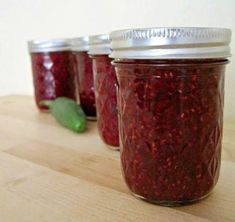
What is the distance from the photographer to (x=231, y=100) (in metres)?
0.70

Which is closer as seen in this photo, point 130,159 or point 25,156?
point 130,159

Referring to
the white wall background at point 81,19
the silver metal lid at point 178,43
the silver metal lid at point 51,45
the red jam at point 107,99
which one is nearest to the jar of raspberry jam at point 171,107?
the silver metal lid at point 178,43

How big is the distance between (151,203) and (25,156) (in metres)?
0.26

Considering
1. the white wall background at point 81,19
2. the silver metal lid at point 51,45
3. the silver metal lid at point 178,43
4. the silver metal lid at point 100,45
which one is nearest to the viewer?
the silver metal lid at point 178,43

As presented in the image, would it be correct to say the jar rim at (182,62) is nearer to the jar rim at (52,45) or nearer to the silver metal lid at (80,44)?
the silver metal lid at (80,44)

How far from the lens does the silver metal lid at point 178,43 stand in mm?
320

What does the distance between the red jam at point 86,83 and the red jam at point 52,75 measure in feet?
A: 0.29

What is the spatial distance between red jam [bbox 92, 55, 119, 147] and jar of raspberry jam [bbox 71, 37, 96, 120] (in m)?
0.17

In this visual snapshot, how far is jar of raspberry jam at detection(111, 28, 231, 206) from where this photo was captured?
1.07ft

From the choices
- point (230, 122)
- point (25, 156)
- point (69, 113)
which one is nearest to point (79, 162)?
point (25, 156)

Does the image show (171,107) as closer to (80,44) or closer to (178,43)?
(178,43)

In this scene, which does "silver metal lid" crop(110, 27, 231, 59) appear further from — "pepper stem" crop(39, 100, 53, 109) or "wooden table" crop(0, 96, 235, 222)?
"pepper stem" crop(39, 100, 53, 109)

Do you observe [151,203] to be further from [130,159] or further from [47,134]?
[47,134]

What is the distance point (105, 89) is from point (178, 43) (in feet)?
0.83
